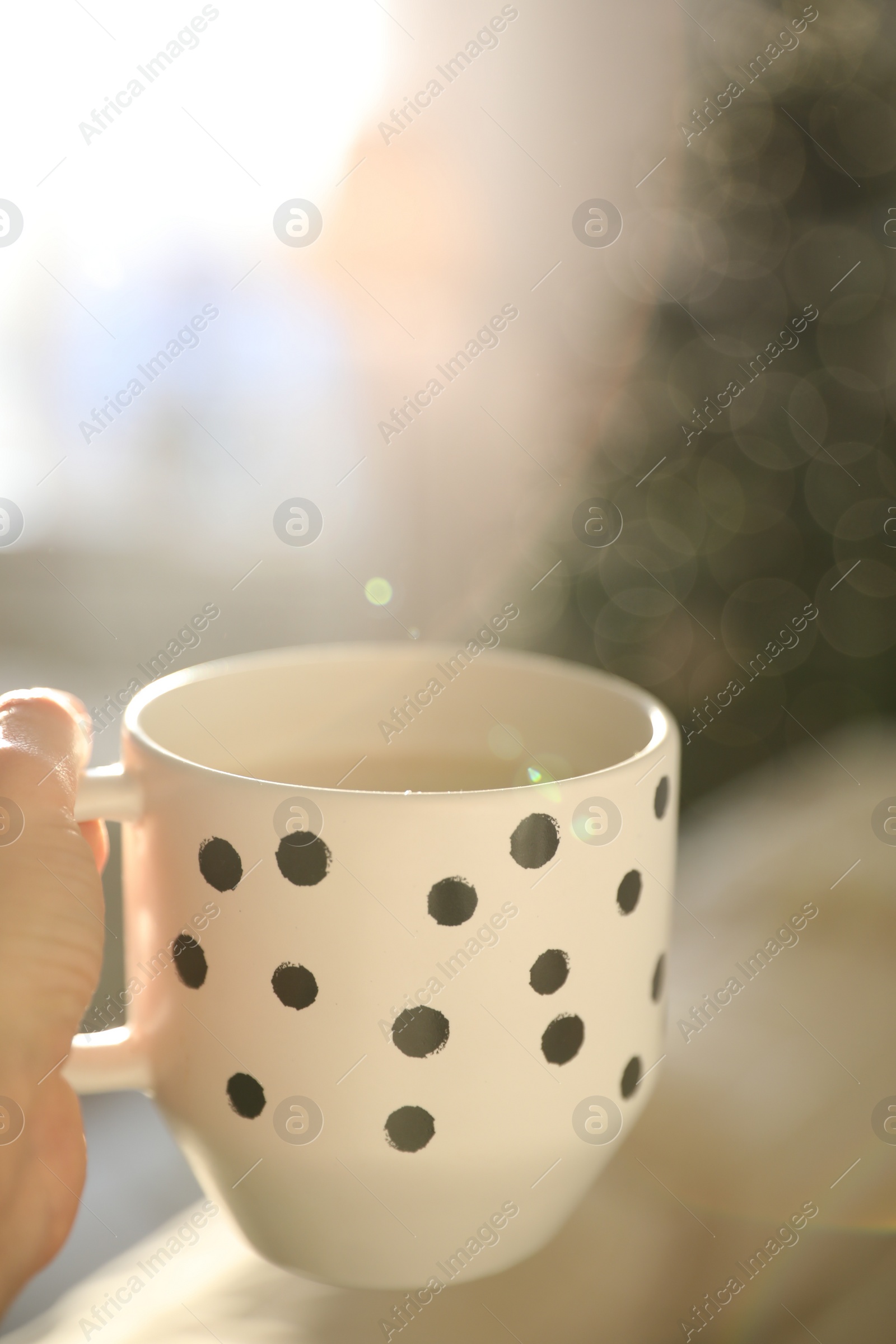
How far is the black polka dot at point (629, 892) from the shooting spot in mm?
385

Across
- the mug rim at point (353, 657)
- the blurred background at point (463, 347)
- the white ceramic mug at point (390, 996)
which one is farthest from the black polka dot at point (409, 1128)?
the blurred background at point (463, 347)

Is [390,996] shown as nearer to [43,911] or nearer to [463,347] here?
[43,911]

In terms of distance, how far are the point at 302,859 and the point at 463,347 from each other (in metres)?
0.91

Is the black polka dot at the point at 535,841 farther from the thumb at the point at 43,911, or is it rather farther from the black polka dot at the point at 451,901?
the thumb at the point at 43,911

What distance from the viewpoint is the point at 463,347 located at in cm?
116

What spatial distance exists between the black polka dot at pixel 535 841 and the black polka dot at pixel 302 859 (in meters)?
0.06

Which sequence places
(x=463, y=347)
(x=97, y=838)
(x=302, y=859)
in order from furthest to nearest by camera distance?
(x=463, y=347) → (x=97, y=838) → (x=302, y=859)

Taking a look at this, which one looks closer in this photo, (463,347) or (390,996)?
(390,996)

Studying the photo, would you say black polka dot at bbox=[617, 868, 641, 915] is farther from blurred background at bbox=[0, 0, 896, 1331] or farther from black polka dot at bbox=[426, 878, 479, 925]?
blurred background at bbox=[0, 0, 896, 1331]

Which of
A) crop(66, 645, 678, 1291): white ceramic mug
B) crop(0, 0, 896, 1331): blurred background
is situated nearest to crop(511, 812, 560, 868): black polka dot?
crop(66, 645, 678, 1291): white ceramic mug

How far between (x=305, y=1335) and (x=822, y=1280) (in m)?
0.21

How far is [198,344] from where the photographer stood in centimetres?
117

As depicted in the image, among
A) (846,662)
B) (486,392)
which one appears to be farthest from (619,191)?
(846,662)

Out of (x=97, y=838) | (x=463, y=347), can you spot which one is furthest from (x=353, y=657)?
(x=463, y=347)
